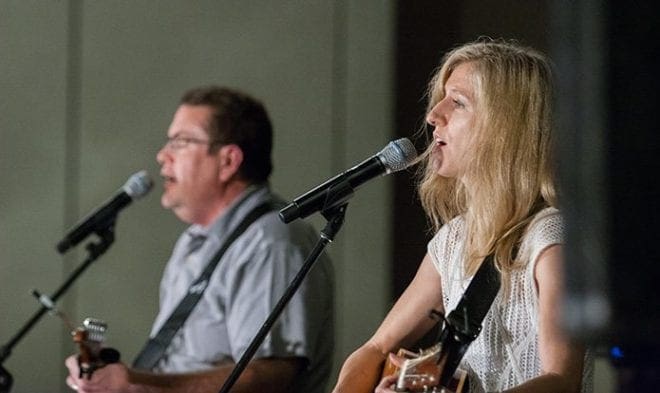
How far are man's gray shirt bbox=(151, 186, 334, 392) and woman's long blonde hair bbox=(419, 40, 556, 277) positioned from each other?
1007 millimetres

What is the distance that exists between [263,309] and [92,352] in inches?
18.1

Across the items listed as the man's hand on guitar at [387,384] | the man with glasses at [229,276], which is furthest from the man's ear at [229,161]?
the man's hand on guitar at [387,384]

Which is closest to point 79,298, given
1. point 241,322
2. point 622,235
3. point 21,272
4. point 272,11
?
point 21,272

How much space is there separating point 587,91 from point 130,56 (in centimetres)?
431

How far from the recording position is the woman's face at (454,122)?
2393 mm

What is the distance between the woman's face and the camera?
94.2 inches

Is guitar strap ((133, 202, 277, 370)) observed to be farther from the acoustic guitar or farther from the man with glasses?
the acoustic guitar

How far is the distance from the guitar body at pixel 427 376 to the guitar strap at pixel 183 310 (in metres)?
1.30

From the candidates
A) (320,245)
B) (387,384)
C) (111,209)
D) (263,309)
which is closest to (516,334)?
(387,384)

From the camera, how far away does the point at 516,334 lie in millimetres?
2260

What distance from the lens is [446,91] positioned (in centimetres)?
246

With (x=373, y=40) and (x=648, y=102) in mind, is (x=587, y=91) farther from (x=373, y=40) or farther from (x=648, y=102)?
(x=373, y=40)

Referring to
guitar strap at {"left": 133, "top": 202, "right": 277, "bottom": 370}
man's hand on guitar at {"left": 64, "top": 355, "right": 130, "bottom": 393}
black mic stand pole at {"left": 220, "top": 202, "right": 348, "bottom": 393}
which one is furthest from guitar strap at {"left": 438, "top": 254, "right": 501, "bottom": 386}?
guitar strap at {"left": 133, "top": 202, "right": 277, "bottom": 370}

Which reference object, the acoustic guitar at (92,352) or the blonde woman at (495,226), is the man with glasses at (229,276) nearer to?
the acoustic guitar at (92,352)
